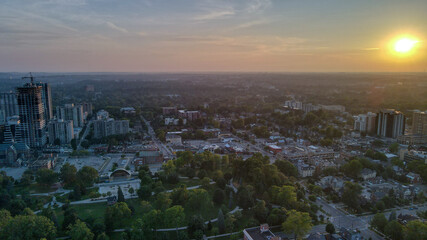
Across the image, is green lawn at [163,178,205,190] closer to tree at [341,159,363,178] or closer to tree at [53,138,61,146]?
tree at [341,159,363,178]

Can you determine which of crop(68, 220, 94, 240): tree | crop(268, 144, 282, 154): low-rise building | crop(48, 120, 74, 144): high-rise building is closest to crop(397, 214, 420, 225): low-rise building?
crop(268, 144, 282, 154): low-rise building

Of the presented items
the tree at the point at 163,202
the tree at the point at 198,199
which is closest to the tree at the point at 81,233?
the tree at the point at 163,202

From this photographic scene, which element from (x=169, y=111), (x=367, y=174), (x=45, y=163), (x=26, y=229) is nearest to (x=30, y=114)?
(x=45, y=163)

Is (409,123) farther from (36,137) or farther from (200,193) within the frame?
(36,137)

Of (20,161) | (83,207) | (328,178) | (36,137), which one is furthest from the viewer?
(36,137)

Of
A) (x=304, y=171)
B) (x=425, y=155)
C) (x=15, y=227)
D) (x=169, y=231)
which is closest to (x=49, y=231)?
(x=15, y=227)
